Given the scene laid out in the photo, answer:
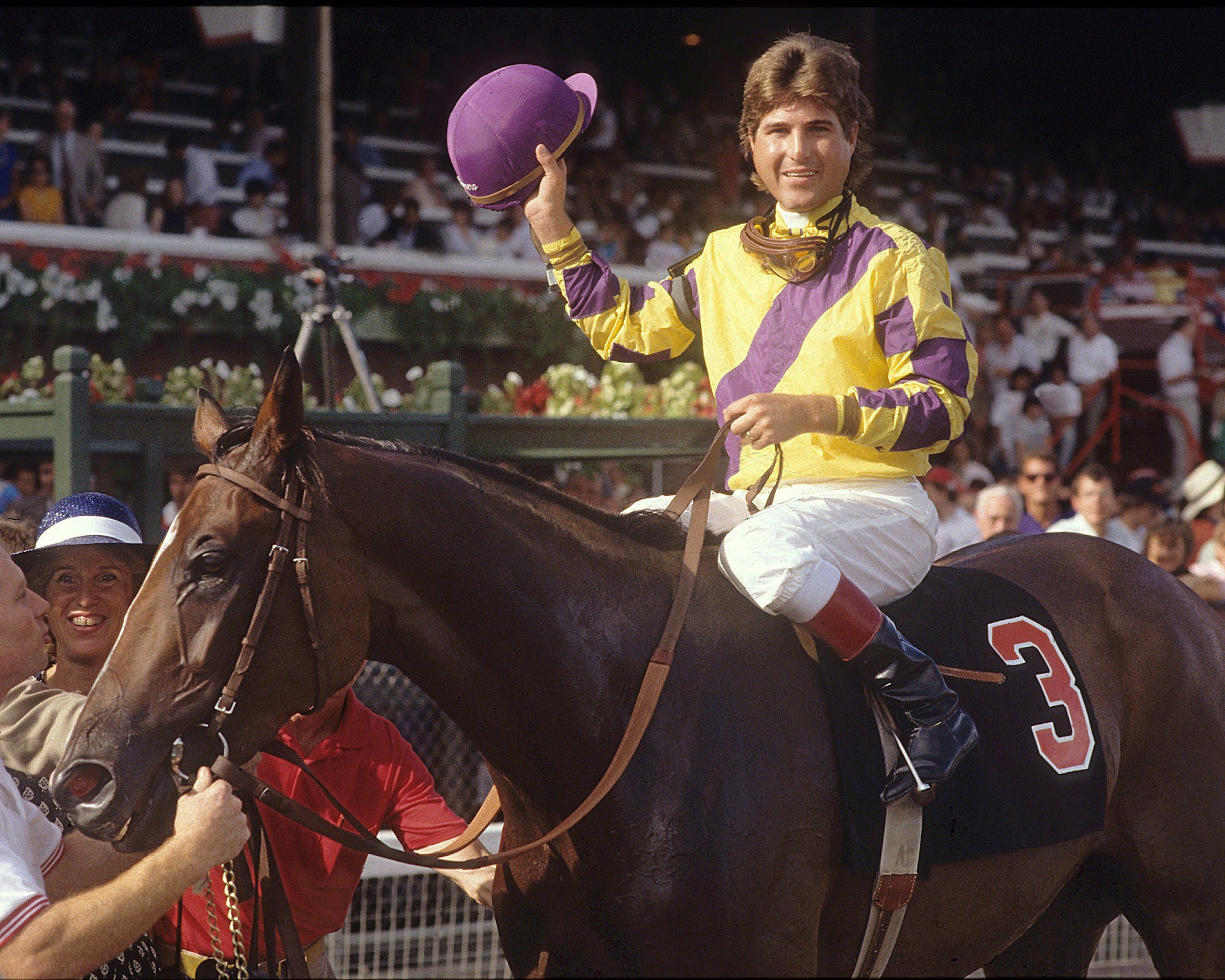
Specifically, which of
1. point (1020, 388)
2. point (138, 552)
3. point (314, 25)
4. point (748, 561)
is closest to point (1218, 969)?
point (748, 561)

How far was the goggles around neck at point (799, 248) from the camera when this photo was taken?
8.54 ft

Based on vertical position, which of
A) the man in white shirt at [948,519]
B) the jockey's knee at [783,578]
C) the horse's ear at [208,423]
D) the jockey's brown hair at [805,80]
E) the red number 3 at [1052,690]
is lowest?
the man in white shirt at [948,519]

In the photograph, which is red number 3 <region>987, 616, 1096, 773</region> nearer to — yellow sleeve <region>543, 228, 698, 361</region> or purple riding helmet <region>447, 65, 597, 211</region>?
yellow sleeve <region>543, 228, 698, 361</region>

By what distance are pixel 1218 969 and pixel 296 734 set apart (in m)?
2.00

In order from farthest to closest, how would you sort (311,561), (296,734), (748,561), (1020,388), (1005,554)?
(1020,388) < (1005,554) < (296,734) < (748,561) < (311,561)

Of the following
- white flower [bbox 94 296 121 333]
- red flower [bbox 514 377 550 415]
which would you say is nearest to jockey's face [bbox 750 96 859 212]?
red flower [bbox 514 377 550 415]

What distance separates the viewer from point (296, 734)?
2787mm

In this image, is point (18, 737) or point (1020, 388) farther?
point (1020, 388)

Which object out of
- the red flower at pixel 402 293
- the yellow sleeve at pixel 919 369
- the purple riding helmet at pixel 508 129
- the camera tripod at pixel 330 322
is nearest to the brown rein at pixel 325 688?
the yellow sleeve at pixel 919 369

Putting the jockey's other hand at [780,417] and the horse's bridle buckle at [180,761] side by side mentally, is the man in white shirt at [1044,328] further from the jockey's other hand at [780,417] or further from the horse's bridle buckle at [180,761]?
the horse's bridle buckle at [180,761]

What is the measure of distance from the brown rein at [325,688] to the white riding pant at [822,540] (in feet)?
0.23

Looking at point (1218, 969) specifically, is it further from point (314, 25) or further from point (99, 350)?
point (314, 25)

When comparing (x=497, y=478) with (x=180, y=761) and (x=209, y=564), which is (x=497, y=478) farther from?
(x=180, y=761)

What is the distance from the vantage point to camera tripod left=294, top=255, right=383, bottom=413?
19.0ft
